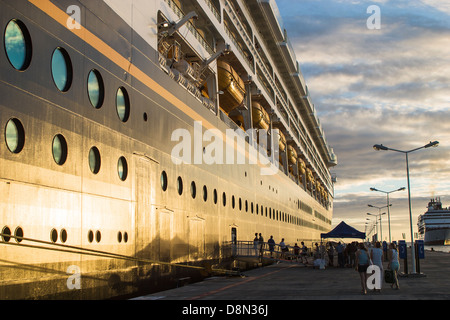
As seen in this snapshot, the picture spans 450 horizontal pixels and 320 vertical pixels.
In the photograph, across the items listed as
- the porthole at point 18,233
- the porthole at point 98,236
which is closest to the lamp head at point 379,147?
the porthole at point 98,236

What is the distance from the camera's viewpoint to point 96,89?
1242 centimetres

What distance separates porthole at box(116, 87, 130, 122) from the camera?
13547mm

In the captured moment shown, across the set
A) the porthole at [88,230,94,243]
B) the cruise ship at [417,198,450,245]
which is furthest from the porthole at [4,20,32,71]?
the cruise ship at [417,198,450,245]

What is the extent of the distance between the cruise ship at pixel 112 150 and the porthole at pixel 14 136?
26 mm

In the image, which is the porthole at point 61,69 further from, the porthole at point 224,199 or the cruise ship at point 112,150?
the porthole at point 224,199

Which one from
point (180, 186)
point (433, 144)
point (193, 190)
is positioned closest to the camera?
point (180, 186)

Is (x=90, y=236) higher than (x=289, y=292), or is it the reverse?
(x=90, y=236)

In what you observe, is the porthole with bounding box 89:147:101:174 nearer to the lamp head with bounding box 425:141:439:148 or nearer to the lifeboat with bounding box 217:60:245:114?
the lifeboat with bounding box 217:60:245:114

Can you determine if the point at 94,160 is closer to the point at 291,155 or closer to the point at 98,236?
the point at 98,236

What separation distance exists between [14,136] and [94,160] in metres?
2.76

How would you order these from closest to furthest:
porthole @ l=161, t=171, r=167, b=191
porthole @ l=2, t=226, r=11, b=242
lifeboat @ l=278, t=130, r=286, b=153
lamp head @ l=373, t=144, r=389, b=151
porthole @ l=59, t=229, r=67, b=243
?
porthole @ l=2, t=226, r=11, b=242 < porthole @ l=59, t=229, r=67, b=243 < porthole @ l=161, t=171, r=167, b=191 < lamp head @ l=373, t=144, r=389, b=151 < lifeboat @ l=278, t=130, r=286, b=153

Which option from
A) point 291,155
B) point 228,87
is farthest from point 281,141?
point 228,87

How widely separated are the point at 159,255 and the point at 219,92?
1044cm

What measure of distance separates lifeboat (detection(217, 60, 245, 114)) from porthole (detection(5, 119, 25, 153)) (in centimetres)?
1619
